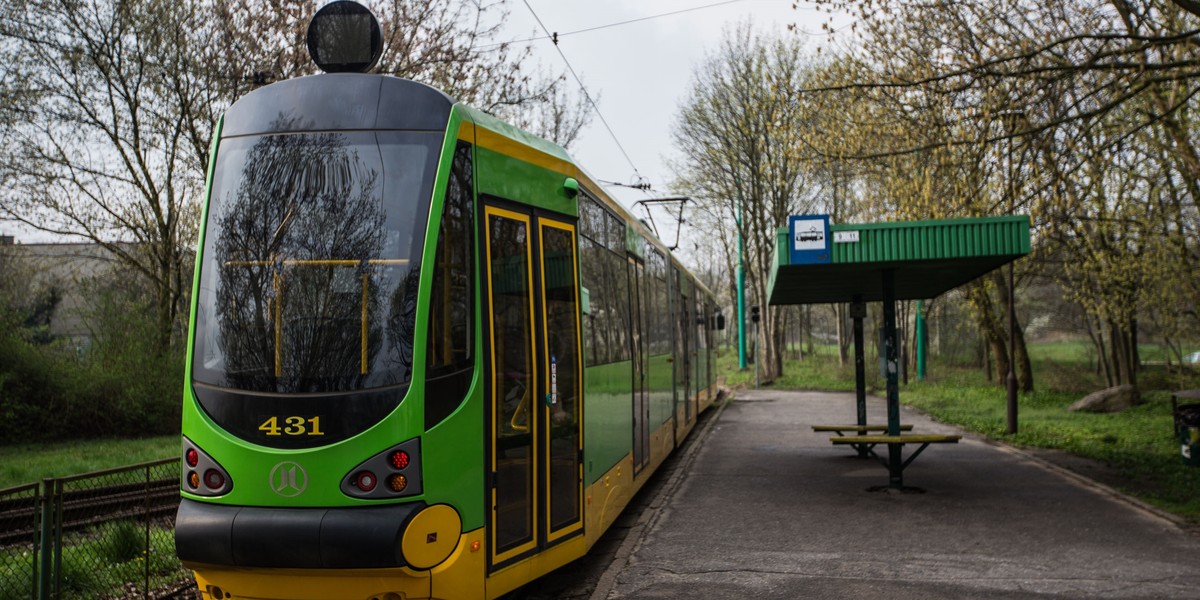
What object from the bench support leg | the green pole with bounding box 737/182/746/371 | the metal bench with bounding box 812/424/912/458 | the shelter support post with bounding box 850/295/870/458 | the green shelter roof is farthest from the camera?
the green pole with bounding box 737/182/746/371

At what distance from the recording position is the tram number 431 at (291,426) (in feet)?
17.2

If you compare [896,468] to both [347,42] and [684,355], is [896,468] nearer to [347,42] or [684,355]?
[684,355]

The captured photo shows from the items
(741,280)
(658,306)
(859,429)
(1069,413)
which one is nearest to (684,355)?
(859,429)

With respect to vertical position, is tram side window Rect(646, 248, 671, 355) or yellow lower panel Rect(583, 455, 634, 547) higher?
tram side window Rect(646, 248, 671, 355)

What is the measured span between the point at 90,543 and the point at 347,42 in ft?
15.8

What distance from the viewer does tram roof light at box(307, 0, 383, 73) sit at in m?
6.79

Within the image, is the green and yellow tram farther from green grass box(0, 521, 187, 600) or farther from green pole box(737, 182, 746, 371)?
green pole box(737, 182, 746, 371)

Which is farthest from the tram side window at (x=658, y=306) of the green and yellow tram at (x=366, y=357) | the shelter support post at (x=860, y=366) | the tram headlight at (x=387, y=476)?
the tram headlight at (x=387, y=476)

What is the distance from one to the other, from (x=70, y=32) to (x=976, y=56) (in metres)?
18.4

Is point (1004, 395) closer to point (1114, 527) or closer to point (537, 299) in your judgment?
point (1114, 527)

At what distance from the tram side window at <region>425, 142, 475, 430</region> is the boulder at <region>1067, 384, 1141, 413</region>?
23.6 metres

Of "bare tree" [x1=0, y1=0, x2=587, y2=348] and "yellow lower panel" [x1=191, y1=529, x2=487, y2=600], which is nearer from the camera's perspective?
"yellow lower panel" [x1=191, y1=529, x2=487, y2=600]

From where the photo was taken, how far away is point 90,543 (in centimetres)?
824

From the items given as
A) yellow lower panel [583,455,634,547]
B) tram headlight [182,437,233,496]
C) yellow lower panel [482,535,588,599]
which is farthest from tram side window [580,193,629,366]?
tram headlight [182,437,233,496]
